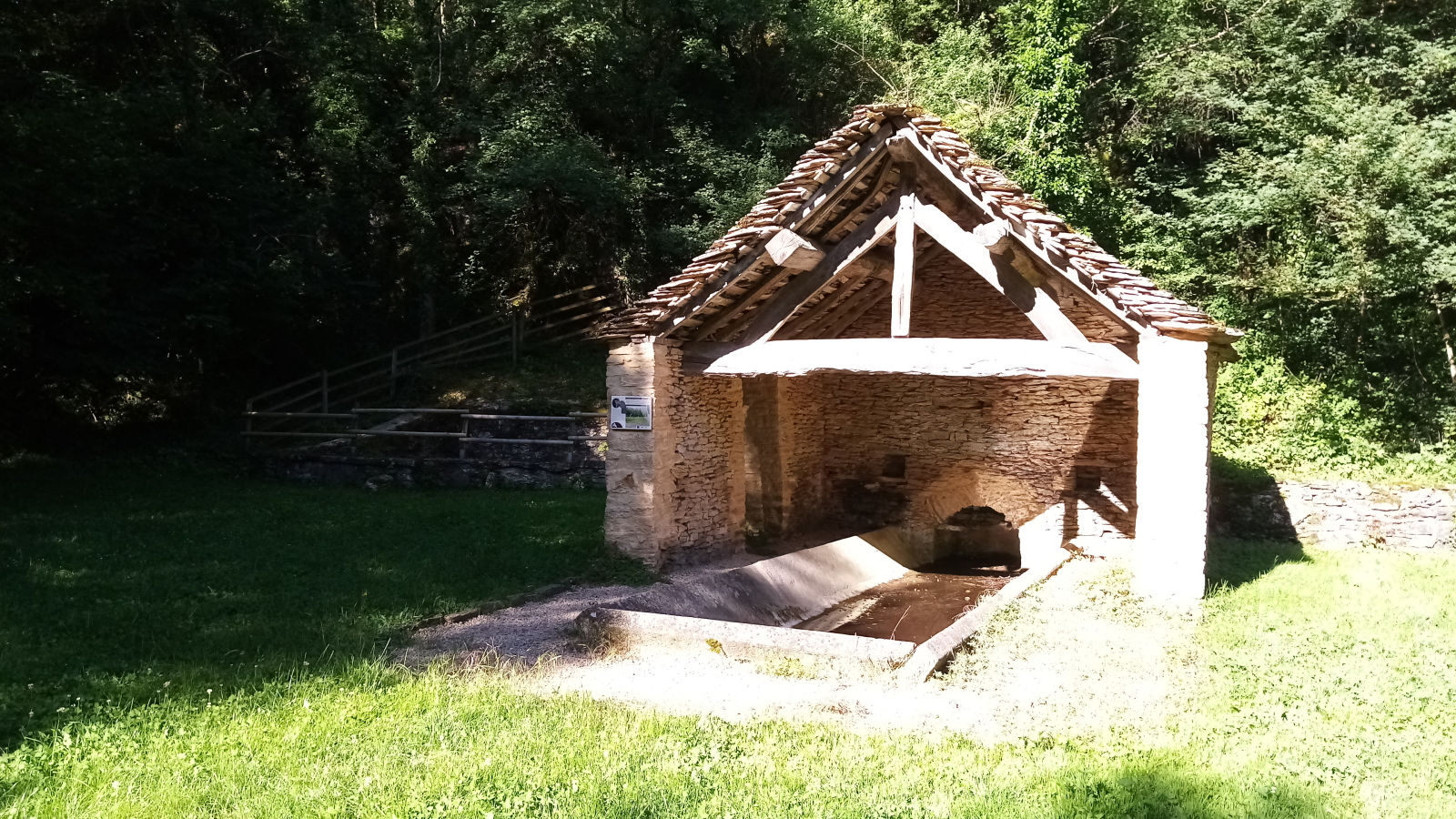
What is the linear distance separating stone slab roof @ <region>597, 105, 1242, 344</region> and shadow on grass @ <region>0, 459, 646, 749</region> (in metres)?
2.37

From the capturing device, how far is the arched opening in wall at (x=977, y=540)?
12258 mm

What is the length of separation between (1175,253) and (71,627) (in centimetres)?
1480

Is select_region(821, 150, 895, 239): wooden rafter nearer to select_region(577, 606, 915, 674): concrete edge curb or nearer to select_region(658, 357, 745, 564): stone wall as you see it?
select_region(658, 357, 745, 564): stone wall

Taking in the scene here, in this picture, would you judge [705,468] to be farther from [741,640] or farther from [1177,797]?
[1177,797]

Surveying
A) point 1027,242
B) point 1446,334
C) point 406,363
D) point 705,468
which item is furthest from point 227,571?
point 1446,334

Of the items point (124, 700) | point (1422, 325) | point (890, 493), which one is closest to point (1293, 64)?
point (1422, 325)

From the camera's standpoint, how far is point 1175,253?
49.0 feet

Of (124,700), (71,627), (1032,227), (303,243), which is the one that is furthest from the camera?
(303,243)

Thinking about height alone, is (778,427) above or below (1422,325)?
below

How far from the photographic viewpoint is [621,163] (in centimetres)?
1784

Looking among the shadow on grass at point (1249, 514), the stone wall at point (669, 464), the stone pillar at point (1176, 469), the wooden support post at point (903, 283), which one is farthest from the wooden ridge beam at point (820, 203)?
the shadow on grass at point (1249, 514)

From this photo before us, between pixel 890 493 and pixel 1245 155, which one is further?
pixel 1245 155

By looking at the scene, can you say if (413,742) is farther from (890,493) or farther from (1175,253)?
(1175,253)

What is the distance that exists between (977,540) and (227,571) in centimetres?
885
